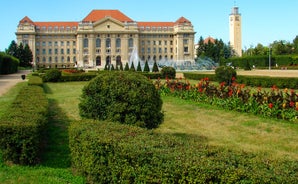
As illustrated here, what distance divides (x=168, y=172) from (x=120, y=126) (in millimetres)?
1889

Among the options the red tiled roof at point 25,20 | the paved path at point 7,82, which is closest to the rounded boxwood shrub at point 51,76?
the paved path at point 7,82

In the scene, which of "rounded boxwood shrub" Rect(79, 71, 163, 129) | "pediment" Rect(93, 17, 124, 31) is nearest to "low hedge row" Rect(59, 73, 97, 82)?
"rounded boxwood shrub" Rect(79, 71, 163, 129)

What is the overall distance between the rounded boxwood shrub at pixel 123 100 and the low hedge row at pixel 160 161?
1.45 meters

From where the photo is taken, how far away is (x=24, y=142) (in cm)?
547

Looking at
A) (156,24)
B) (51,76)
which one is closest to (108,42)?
(156,24)

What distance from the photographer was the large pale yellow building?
85.9m

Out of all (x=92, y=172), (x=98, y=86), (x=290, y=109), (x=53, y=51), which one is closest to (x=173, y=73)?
(x=290, y=109)

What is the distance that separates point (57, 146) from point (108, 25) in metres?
80.6

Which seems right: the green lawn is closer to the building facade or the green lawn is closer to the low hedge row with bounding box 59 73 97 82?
the low hedge row with bounding box 59 73 97 82

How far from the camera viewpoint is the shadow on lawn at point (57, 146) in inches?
227

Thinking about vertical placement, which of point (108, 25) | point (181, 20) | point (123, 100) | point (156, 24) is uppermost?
point (181, 20)

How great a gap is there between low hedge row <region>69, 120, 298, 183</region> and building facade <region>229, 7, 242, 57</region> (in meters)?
101

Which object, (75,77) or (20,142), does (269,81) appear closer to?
(75,77)

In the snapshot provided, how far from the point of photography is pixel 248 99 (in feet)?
34.5
